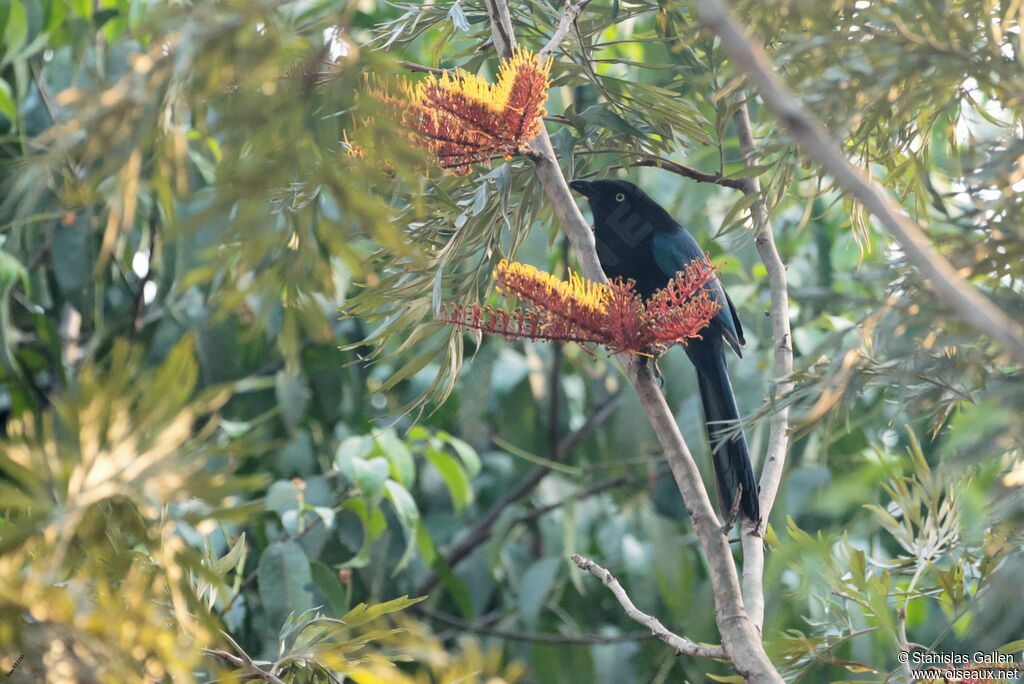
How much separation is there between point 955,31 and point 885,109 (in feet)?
0.34

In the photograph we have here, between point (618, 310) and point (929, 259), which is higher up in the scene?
point (929, 259)

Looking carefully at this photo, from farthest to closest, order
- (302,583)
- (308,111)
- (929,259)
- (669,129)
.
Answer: (302,583)
(669,129)
(308,111)
(929,259)

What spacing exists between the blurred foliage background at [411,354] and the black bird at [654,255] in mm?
210

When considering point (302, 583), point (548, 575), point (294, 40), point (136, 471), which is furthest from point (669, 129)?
point (548, 575)

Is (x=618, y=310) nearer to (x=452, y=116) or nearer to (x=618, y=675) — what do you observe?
(x=452, y=116)

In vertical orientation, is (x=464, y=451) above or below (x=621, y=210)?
below

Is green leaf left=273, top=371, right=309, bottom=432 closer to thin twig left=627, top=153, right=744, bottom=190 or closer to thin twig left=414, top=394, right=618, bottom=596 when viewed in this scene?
thin twig left=414, top=394, right=618, bottom=596

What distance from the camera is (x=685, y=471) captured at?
A: 1086mm

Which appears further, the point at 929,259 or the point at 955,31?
the point at 955,31

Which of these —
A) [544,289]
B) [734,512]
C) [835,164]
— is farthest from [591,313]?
[835,164]

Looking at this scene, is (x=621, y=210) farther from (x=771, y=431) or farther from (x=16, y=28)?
(x=16, y=28)

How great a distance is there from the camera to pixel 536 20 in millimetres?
1469

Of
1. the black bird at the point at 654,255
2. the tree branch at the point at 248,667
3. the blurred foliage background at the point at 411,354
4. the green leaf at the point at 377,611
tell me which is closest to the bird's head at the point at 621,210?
the black bird at the point at 654,255

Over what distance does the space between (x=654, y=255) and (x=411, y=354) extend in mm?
1089
